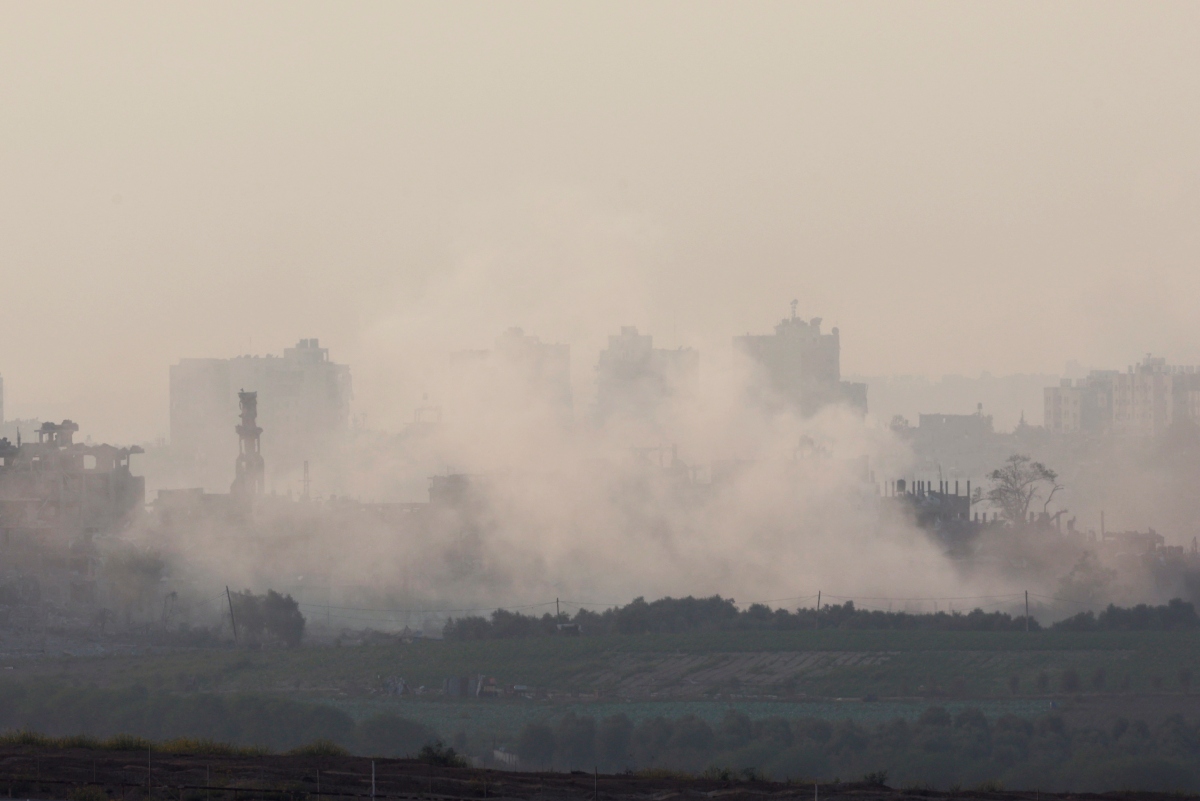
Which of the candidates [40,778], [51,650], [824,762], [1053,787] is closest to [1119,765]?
[1053,787]

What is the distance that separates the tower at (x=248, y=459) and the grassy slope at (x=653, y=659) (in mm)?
32532

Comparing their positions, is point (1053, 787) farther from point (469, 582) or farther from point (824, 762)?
point (469, 582)

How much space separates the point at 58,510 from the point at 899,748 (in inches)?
3015

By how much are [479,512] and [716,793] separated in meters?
111

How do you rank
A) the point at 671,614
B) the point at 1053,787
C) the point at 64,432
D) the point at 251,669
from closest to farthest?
1. the point at 1053,787
2. the point at 251,669
3. the point at 671,614
4. the point at 64,432

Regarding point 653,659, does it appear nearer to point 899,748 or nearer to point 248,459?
point 899,748

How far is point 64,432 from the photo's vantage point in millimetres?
148375

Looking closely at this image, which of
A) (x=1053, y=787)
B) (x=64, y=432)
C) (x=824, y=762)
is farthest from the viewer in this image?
(x=64, y=432)

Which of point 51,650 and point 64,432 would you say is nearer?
point 51,650

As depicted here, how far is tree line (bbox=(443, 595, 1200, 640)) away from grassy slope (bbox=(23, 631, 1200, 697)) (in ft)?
11.8

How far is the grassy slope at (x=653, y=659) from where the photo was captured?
108500 millimetres

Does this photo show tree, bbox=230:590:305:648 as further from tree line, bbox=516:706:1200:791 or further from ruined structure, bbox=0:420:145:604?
tree line, bbox=516:706:1200:791

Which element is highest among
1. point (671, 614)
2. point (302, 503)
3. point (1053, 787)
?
point (302, 503)

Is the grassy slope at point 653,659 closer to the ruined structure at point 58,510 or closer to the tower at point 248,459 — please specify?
the ruined structure at point 58,510
